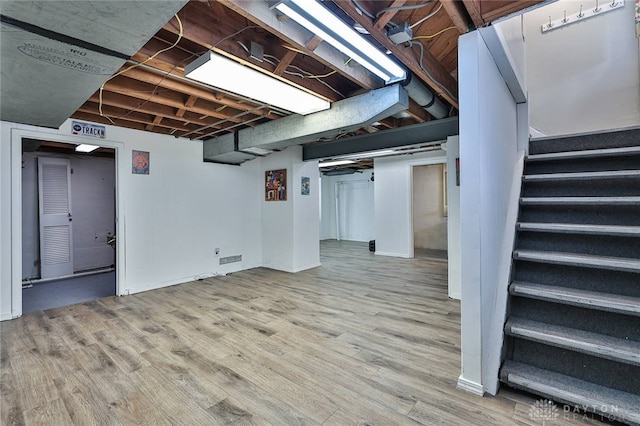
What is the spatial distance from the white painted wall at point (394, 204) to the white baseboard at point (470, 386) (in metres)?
4.96

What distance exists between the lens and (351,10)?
167 centimetres

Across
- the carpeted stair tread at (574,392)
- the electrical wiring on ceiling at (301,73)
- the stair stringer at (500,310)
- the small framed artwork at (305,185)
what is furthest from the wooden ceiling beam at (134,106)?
the carpeted stair tread at (574,392)

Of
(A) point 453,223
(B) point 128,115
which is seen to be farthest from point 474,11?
(B) point 128,115

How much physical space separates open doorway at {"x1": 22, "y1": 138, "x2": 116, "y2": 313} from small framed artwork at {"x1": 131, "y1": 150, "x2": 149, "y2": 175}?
1151mm

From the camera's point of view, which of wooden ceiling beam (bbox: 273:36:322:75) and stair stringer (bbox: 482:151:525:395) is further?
wooden ceiling beam (bbox: 273:36:322:75)

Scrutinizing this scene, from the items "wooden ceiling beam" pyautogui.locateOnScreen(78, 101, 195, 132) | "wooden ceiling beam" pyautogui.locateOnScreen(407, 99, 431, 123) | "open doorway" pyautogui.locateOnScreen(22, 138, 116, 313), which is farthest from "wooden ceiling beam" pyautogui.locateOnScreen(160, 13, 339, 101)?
"open doorway" pyautogui.locateOnScreen(22, 138, 116, 313)

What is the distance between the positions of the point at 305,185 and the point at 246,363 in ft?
12.7

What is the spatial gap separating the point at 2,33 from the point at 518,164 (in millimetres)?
3833

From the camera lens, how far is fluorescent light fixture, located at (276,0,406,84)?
1626 millimetres

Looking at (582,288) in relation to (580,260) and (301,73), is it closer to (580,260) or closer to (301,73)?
(580,260)

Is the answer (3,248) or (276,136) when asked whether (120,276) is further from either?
(276,136)

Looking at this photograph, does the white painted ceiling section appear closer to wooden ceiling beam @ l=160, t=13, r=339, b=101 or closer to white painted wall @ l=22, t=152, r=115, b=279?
wooden ceiling beam @ l=160, t=13, r=339, b=101

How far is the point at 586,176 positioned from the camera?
2221 millimetres

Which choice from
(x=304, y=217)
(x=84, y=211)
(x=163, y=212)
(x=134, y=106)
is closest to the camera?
(x=134, y=106)
